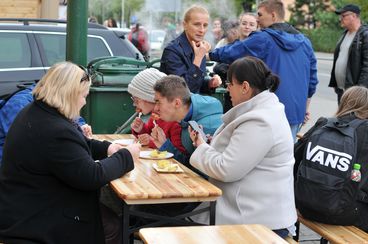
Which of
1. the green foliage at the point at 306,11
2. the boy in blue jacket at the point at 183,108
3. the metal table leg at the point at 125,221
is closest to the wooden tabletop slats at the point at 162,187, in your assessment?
the metal table leg at the point at 125,221

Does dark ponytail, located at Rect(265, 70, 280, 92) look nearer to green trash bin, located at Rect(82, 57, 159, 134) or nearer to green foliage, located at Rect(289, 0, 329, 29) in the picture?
green trash bin, located at Rect(82, 57, 159, 134)

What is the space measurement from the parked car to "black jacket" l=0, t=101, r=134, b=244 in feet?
15.6

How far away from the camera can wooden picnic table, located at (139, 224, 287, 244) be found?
2734 mm

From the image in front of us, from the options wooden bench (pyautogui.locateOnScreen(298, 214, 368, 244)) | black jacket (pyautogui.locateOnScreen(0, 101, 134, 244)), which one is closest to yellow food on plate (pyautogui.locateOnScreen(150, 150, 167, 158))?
black jacket (pyautogui.locateOnScreen(0, 101, 134, 244))

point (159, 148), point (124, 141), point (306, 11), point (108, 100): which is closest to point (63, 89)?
point (159, 148)

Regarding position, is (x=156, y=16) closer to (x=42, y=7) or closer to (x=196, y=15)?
(x=42, y=7)

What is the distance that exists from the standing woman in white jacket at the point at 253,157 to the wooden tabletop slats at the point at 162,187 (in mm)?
118

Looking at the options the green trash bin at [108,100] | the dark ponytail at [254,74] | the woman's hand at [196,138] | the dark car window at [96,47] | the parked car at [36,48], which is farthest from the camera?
the dark car window at [96,47]

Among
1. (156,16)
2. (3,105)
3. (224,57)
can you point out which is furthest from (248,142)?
(156,16)

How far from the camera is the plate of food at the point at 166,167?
371cm

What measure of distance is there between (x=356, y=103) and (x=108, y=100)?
2.38 m

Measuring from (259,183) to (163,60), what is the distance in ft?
6.24

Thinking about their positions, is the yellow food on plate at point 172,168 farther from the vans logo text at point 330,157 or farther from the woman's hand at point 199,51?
the woman's hand at point 199,51

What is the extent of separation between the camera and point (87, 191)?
3322 mm
